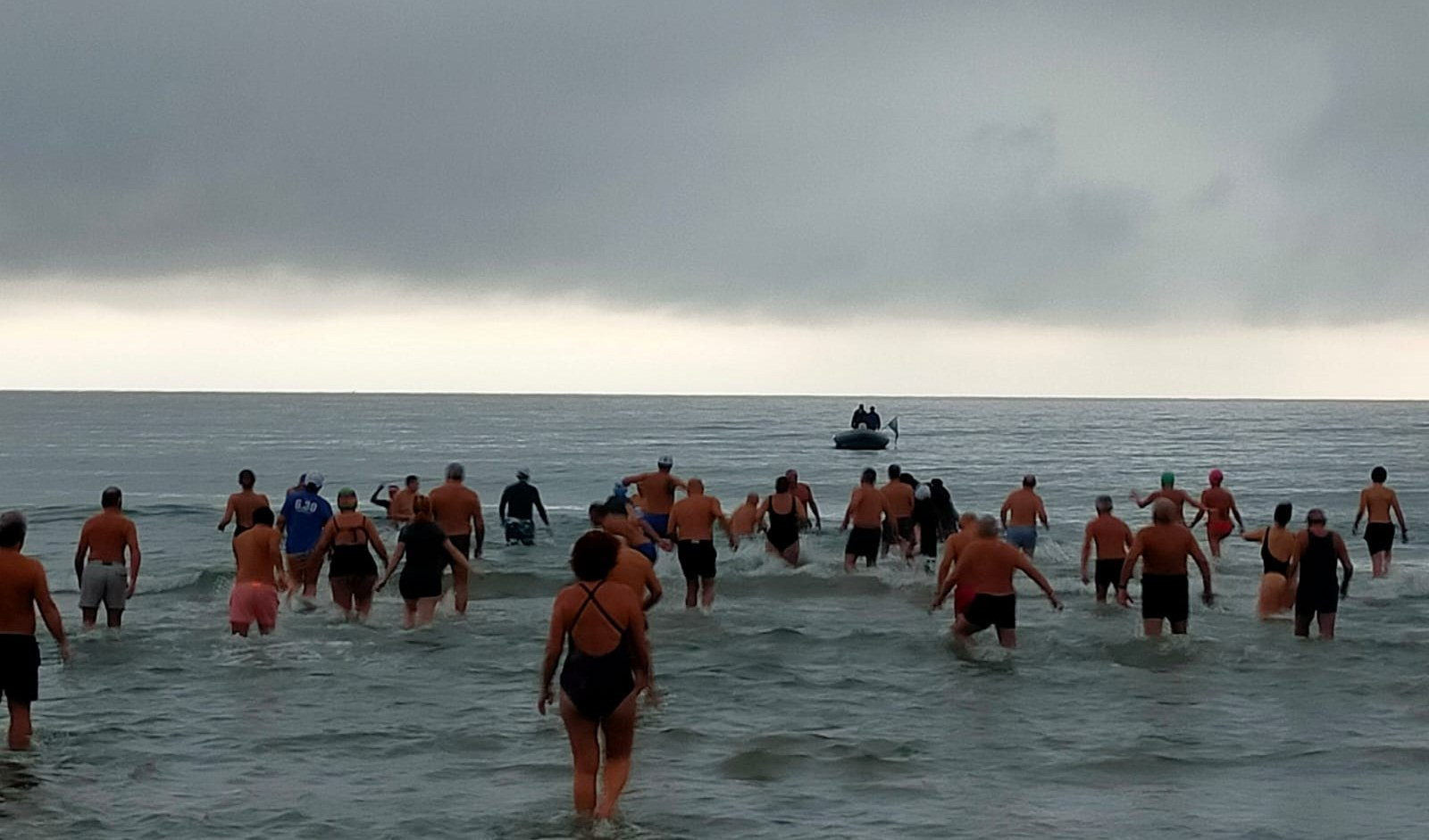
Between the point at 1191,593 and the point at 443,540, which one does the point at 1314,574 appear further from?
the point at 443,540

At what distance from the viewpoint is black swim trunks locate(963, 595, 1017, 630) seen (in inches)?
558

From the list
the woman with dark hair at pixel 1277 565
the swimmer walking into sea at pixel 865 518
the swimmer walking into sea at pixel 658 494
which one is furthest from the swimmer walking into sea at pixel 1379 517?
the swimmer walking into sea at pixel 658 494

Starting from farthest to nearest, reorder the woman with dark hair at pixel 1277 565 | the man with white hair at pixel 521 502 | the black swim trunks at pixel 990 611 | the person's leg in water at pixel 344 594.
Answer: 1. the man with white hair at pixel 521 502
2. the person's leg in water at pixel 344 594
3. the woman with dark hair at pixel 1277 565
4. the black swim trunks at pixel 990 611

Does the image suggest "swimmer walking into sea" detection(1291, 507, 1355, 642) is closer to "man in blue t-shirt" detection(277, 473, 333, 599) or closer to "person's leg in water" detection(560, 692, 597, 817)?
"person's leg in water" detection(560, 692, 597, 817)

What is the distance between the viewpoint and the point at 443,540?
15.4 m

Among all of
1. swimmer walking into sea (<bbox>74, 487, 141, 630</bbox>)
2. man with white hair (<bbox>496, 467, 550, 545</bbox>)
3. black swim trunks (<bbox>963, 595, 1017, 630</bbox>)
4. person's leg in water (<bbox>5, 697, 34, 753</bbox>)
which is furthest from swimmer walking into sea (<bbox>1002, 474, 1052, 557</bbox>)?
person's leg in water (<bbox>5, 697, 34, 753</bbox>)

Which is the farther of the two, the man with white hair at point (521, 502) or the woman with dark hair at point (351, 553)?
the man with white hair at point (521, 502)

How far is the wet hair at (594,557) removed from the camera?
8102 millimetres

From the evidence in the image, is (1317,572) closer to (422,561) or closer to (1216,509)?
(1216,509)

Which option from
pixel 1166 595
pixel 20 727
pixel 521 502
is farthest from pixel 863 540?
pixel 20 727

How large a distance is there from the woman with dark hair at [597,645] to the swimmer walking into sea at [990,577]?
241 inches

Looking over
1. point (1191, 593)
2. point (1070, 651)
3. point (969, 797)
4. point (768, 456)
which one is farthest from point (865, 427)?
point (969, 797)

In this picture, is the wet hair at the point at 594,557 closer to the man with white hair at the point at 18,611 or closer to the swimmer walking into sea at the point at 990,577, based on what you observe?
the man with white hair at the point at 18,611

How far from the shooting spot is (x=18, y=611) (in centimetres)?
1033
